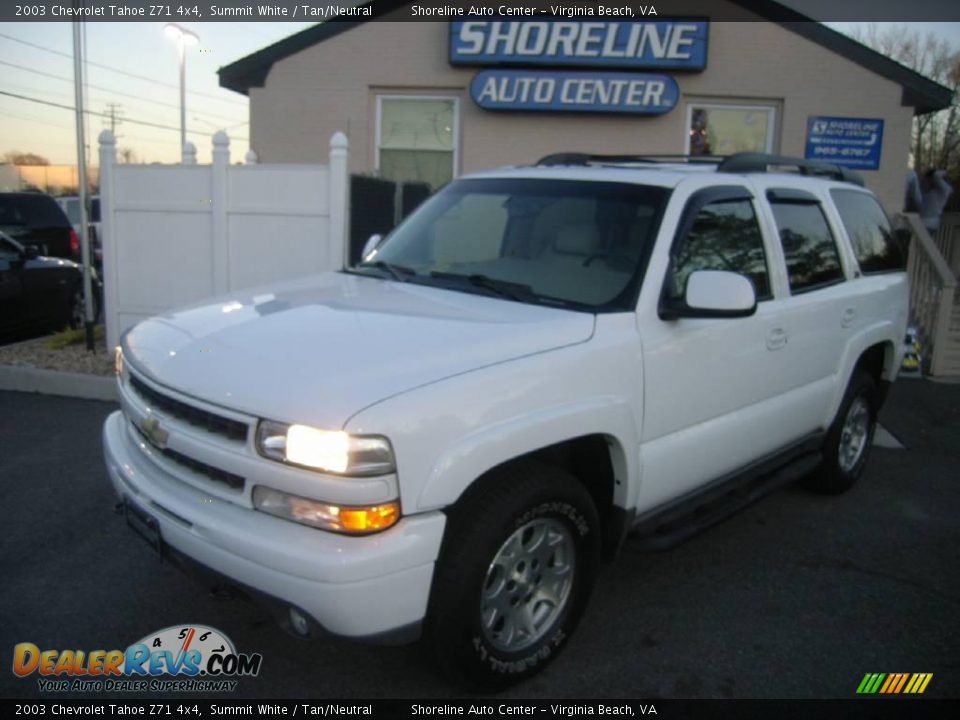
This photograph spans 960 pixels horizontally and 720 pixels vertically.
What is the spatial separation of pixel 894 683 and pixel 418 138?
10422mm

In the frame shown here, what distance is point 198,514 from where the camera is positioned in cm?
278

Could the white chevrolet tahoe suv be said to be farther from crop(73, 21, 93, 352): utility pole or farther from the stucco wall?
the stucco wall

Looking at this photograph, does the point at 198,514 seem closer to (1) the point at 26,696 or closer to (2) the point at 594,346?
(1) the point at 26,696

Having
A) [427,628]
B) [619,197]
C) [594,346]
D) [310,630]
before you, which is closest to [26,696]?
[310,630]

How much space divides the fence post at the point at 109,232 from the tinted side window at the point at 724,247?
6.28 m

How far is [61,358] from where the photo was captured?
26.4 feet

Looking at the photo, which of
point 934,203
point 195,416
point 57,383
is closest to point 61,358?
point 57,383

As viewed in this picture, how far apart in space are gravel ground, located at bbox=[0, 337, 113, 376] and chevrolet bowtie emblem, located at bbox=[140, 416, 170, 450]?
4.89 meters

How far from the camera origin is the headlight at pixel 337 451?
2471 mm

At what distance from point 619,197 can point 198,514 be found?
2.28m

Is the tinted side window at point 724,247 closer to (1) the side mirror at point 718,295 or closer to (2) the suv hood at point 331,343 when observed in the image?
(1) the side mirror at point 718,295

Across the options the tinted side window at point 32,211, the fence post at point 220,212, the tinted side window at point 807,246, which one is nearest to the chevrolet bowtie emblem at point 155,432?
the tinted side window at point 807,246

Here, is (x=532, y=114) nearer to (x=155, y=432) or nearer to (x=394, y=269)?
(x=394, y=269)

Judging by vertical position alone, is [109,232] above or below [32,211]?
below
